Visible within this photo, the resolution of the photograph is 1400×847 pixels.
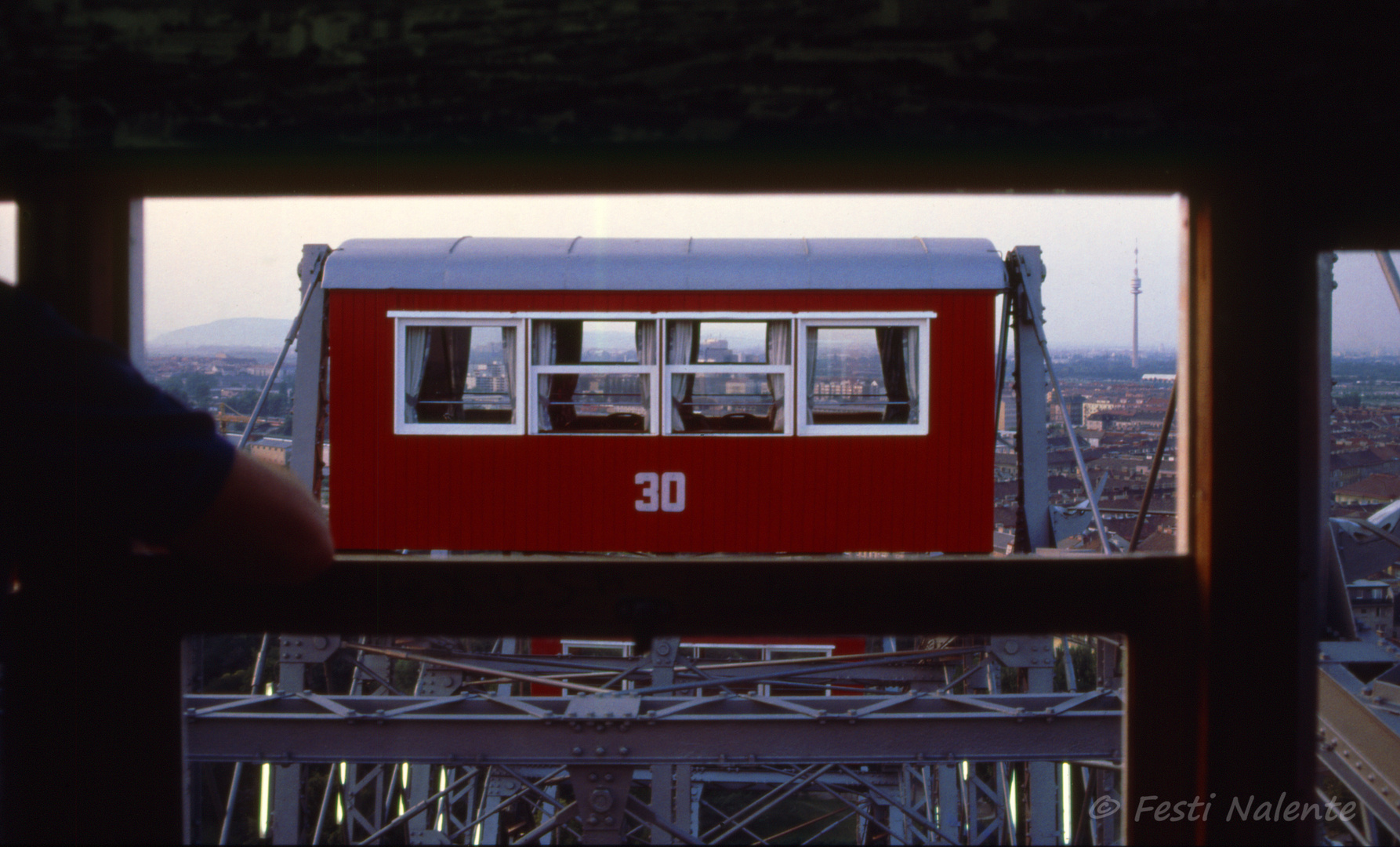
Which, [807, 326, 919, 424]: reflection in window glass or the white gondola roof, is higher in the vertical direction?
the white gondola roof

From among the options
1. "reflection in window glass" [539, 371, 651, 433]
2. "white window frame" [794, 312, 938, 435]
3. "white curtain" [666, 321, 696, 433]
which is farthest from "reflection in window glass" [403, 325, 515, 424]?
"white window frame" [794, 312, 938, 435]

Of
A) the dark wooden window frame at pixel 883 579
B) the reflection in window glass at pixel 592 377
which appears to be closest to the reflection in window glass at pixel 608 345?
the reflection in window glass at pixel 592 377

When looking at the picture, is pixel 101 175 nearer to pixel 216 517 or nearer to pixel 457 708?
pixel 216 517

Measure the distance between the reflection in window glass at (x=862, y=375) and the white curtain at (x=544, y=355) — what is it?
2093mm

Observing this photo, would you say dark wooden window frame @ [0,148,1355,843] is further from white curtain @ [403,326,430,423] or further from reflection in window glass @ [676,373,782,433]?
white curtain @ [403,326,430,423]

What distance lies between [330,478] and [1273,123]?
7207mm

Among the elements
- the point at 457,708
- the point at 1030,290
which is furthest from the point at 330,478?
the point at 1030,290

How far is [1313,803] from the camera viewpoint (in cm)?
112

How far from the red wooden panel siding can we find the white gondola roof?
0.09 m

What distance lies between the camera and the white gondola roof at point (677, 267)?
22.0ft

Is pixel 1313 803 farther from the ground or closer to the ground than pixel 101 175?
closer to the ground

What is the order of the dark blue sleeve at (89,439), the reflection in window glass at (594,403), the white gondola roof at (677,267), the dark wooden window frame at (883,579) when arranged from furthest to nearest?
the reflection in window glass at (594,403), the white gondola roof at (677,267), the dark wooden window frame at (883,579), the dark blue sleeve at (89,439)

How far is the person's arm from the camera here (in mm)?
901

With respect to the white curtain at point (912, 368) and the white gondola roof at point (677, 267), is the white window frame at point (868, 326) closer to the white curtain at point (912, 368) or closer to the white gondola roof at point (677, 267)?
the white curtain at point (912, 368)
